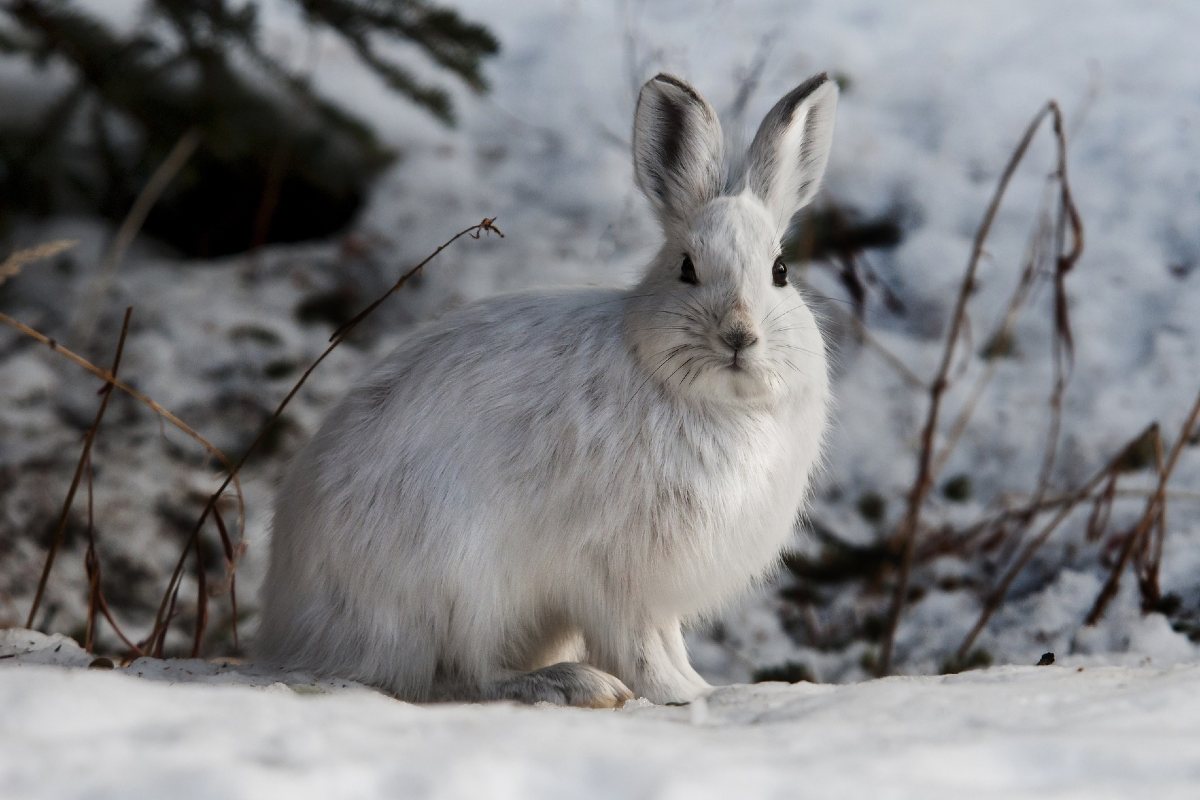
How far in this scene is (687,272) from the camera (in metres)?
3.03

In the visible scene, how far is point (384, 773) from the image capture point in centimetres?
177

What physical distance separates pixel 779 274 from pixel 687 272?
259mm

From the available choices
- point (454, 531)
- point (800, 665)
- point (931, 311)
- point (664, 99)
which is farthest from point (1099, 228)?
point (454, 531)

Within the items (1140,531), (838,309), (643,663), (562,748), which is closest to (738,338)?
(643,663)

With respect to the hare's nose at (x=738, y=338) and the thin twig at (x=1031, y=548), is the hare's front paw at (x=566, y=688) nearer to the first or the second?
the hare's nose at (x=738, y=338)

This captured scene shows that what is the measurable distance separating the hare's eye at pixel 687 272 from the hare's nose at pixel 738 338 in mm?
251

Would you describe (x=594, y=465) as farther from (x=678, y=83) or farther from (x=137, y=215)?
(x=137, y=215)

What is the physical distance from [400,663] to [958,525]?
2349mm

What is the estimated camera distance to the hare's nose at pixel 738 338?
2799 mm

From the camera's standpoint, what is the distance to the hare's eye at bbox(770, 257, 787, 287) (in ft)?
10.2

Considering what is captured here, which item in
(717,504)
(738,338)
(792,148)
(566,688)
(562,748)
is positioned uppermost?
(792,148)

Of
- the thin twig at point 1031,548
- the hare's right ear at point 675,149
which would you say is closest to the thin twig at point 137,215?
the hare's right ear at point 675,149

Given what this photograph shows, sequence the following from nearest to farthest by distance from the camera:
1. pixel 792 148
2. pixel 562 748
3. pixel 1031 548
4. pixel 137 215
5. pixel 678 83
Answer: pixel 562 748 < pixel 678 83 < pixel 792 148 < pixel 1031 548 < pixel 137 215

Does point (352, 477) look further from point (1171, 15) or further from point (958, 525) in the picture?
point (1171, 15)
